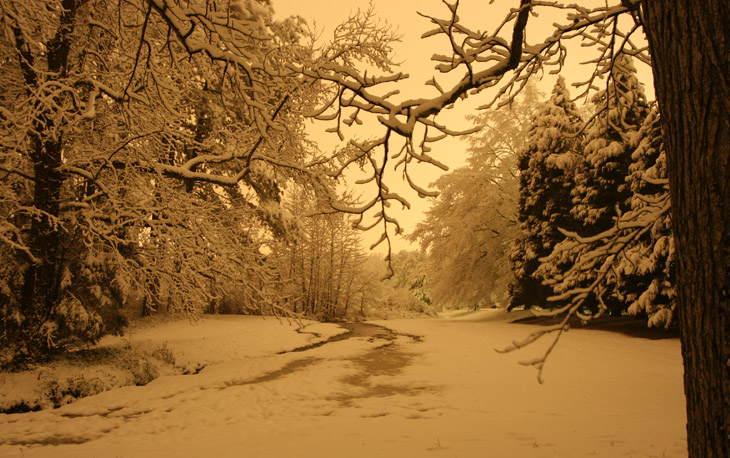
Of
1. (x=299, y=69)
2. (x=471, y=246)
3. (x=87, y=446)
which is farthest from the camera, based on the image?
(x=471, y=246)

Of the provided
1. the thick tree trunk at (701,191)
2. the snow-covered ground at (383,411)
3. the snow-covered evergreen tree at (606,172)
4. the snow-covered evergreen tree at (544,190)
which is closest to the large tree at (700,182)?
the thick tree trunk at (701,191)

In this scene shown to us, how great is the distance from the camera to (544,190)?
2098 cm

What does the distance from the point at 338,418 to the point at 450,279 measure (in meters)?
18.8

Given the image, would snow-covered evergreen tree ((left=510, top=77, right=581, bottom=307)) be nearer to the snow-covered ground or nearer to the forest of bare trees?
the forest of bare trees

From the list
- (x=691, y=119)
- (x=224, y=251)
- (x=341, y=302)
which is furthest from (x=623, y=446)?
(x=341, y=302)

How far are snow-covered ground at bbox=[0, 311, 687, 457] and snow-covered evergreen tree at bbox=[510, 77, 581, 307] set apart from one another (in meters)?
8.11

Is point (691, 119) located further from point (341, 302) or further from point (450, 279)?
point (341, 302)

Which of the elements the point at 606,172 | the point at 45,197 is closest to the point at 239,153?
the point at 45,197

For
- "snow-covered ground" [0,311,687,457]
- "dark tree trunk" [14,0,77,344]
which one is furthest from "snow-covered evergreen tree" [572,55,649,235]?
"dark tree trunk" [14,0,77,344]

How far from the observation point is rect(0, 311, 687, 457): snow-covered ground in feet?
17.8

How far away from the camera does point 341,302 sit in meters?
35.2

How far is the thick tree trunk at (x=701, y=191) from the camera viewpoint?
1639 millimetres

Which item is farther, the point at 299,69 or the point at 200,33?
the point at 200,33

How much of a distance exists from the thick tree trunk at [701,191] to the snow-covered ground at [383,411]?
12.1 ft
